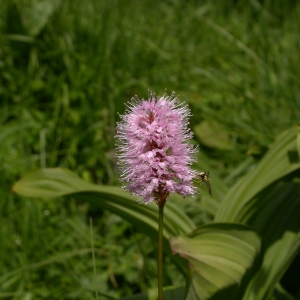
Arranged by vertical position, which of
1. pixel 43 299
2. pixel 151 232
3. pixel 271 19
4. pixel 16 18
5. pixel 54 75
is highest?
pixel 271 19

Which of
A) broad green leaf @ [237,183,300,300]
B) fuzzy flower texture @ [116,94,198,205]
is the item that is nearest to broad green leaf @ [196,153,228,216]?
broad green leaf @ [237,183,300,300]

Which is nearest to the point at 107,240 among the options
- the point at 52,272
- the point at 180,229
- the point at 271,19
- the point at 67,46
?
the point at 52,272

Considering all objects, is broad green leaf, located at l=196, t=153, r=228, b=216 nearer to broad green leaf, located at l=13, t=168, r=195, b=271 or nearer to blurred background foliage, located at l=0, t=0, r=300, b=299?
blurred background foliage, located at l=0, t=0, r=300, b=299

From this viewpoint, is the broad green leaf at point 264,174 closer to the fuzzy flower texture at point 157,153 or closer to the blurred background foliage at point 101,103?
the blurred background foliage at point 101,103

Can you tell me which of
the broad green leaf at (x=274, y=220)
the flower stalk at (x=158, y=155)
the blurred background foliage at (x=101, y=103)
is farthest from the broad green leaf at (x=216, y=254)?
the blurred background foliage at (x=101, y=103)

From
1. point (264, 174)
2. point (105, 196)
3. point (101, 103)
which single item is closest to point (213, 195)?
point (264, 174)

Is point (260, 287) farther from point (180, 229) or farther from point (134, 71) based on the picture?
point (134, 71)
